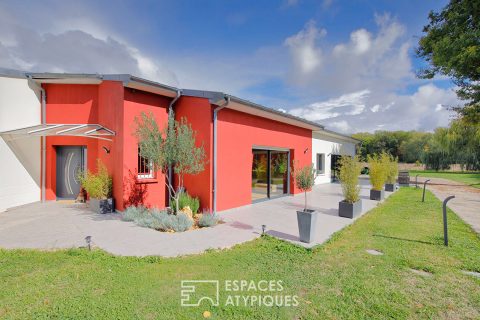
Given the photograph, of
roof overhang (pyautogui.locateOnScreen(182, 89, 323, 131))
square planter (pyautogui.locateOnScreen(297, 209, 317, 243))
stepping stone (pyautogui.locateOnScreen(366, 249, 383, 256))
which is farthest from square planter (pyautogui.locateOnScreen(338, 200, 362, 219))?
roof overhang (pyautogui.locateOnScreen(182, 89, 323, 131))

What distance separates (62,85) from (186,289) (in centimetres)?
1149

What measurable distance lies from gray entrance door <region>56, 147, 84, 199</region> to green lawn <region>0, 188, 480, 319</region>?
6840 millimetres

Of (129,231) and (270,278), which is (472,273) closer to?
(270,278)

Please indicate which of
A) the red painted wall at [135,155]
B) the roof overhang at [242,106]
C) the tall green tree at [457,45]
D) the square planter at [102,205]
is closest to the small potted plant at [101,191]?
the square planter at [102,205]

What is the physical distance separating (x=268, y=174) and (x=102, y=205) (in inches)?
301

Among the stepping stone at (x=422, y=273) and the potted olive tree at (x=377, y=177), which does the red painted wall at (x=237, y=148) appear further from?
the stepping stone at (x=422, y=273)

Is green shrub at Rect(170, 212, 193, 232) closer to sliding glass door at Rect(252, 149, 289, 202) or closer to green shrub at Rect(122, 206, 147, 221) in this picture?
green shrub at Rect(122, 206, 147, 221)

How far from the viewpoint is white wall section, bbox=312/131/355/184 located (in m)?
18.4

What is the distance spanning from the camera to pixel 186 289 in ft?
12.7

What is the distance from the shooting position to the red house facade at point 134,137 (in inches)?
348

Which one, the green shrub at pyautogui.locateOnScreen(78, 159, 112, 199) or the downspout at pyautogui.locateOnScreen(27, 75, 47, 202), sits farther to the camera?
the downspout at pyautogui.locateOnScreen(27, 75, 47, 202)

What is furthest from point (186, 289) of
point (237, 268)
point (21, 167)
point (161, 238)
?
point (21, 167)

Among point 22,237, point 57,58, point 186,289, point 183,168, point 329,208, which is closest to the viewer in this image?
point 186,289

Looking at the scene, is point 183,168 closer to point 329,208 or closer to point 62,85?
point 329,208
